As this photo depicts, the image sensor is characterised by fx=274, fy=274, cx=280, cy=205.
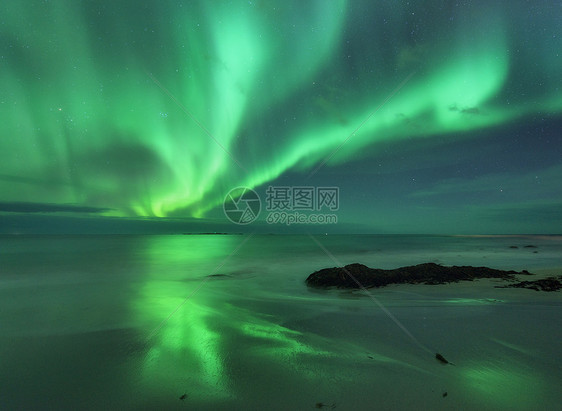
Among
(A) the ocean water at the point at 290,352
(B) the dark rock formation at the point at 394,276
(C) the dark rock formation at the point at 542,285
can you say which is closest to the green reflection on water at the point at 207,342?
(A) the ocean water at the point at 290,352

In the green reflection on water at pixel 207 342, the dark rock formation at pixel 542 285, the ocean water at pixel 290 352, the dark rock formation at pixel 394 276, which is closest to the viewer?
Answer: the ocean water at pixel 290 352

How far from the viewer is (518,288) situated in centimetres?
783

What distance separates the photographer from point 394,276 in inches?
347

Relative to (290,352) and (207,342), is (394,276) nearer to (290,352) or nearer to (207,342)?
(290,352)

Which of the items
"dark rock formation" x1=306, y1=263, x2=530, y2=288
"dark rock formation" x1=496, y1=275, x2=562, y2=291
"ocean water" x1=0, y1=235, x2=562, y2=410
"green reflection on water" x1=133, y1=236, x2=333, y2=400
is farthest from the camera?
"dark rock formation" x1=306, y1=263, x2=530, y2=288

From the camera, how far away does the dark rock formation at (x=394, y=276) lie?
334 inches

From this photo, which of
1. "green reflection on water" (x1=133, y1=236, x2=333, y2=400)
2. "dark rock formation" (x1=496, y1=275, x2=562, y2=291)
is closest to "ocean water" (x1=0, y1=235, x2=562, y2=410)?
"green reflection on water" (x1=133, y1=236, x2=333, y2=400)

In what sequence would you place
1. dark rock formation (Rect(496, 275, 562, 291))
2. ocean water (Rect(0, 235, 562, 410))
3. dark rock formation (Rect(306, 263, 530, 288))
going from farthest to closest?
1. dark rock formation (Rect(306, 263, 530, 288))
2. dark rock formation (Rect(496, 275, 562, 291))
3. ocean water (Rect(0, 235, 562, 410))

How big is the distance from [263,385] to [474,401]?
2.23m

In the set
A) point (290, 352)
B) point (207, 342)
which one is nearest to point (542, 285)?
point (290, 352)

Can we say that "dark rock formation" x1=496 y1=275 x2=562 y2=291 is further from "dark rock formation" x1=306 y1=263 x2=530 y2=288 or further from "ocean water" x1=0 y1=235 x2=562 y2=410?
"dark rock formation" x1=306 y1=263 x2=530 y2=288

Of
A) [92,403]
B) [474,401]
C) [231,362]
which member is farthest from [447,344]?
[92,403]

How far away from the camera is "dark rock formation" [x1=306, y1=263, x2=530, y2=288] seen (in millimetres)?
8484

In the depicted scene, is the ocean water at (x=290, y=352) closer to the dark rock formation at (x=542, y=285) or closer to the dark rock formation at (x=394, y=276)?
the dark rock formation at (x=542, y=285)
